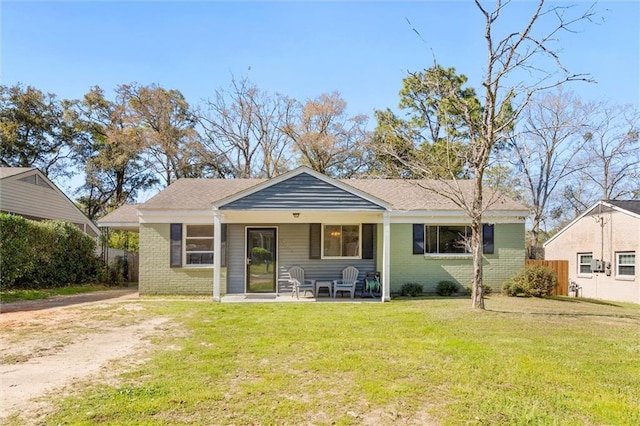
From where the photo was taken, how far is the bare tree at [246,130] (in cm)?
3016

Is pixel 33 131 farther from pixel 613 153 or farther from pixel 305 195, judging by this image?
pixel 613 153

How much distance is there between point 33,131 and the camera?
3158 centimetres

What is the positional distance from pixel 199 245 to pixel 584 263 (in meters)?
20.2

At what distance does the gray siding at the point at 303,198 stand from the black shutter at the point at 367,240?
2.31 meters

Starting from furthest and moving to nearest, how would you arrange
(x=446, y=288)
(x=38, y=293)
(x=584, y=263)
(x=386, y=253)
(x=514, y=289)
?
(x=584, y=263) → (x=446, y=288) → (x=514, y=289) → (x=38, y=293) → (x=386, y=253)

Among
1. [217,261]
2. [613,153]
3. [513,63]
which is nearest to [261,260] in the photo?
[217,261]

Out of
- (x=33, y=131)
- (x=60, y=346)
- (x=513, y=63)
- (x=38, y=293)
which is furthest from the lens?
(x=33, y=131)

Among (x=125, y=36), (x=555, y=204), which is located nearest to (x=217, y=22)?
(x=125, y=36)

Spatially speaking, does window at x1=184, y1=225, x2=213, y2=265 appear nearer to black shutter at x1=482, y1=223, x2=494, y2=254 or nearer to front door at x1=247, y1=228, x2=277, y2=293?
front door at x1=247, y1=228, x2=277, y2=293

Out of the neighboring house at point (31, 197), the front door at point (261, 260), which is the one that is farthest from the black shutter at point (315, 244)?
the neighboring house at point (31, 197)

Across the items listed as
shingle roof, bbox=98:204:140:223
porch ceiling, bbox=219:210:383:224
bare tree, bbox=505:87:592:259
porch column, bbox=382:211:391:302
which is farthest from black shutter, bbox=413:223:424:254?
bare tree, bbox=505:87:592:259

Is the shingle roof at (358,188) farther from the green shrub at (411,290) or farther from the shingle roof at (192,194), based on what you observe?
the green shrub at (411,290)

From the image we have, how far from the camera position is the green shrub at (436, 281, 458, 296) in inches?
550

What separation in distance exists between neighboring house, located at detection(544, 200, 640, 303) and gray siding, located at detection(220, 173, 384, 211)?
1416 cm
